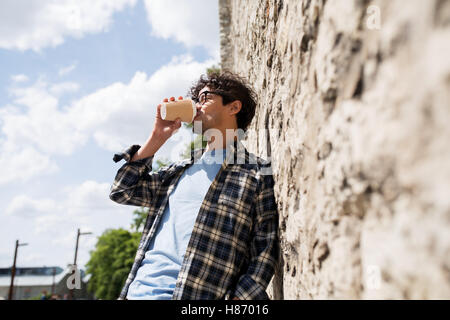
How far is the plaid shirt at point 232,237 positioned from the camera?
1647 millimetres

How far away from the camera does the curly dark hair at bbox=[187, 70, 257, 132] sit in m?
2.32

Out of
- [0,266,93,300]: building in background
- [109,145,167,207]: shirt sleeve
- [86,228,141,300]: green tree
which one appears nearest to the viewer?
[109,145,167,207]: shirt sleeve

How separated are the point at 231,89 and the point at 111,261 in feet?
80.6

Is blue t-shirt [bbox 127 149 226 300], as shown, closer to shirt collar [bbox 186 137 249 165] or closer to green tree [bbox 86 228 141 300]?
shirt collar [bbox 186 137 249 165]

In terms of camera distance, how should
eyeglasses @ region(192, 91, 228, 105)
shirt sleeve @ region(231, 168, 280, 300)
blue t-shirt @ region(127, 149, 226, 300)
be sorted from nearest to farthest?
shirt sleeve @ region(231, 168, 280, 300) < blue t-shirt @ region(127, 149, 226, 300) < eyeglasses @ region(192, 91, 228, 105)

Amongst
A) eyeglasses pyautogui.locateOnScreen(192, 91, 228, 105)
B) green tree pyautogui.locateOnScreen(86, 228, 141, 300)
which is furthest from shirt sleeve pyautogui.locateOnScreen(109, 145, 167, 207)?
green tree pyautogui.locateOnScreen(86, 228, 141, 300)

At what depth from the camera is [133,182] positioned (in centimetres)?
216

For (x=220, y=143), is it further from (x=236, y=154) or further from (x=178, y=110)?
(x=178, y=110)

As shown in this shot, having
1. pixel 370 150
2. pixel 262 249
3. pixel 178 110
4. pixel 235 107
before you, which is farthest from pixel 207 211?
pixel 370 150

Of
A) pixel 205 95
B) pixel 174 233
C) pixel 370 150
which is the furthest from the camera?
pixel 205 95
